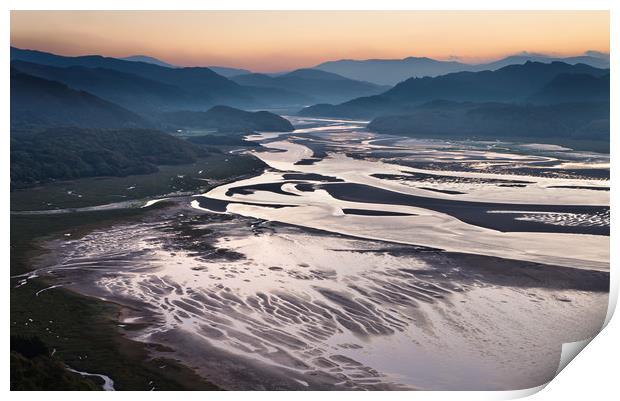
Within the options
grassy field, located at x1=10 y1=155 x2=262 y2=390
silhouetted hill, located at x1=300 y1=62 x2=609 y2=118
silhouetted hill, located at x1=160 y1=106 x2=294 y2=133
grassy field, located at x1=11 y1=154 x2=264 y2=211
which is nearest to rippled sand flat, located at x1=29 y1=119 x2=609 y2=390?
grassy field, located at x1=10 y1=155 x2=262 y2=390

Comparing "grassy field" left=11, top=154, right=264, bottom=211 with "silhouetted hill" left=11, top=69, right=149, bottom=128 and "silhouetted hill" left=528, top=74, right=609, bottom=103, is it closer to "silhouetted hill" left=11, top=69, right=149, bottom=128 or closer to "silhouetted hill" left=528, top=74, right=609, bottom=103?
"silhouetted hill" left=11, top=69, right=149, bottom=128

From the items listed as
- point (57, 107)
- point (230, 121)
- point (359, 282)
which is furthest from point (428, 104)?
point (359, 282)

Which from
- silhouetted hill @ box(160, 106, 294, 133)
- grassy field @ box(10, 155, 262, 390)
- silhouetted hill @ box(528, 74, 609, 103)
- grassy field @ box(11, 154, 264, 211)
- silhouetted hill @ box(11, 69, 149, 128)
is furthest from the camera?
silhouetted hill @ box(160, 106, 294, 133)

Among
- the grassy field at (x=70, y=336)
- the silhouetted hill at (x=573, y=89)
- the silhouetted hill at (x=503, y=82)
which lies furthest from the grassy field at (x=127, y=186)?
the silhouetted hill at (x=573, y=89)

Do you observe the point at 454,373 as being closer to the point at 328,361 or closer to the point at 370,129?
the point at 328,361

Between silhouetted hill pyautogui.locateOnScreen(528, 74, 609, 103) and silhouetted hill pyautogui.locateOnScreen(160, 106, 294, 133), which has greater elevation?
silhouetted hill pyautogui.locateOnScreen(528, 74, 609, 103)

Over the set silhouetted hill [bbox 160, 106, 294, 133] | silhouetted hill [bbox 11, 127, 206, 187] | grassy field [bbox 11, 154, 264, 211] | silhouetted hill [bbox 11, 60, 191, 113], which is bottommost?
grassy field [bbox 11, 154, 264, 211]
